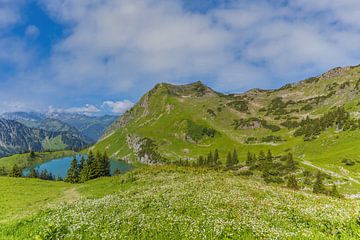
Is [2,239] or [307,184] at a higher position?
[2,239]

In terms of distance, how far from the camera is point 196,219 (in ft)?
61.9

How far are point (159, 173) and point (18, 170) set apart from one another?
7388 cm

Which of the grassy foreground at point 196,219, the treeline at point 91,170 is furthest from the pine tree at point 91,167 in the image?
the grassy foreground at point 196,219

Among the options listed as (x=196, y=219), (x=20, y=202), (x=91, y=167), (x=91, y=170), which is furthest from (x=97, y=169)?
(x=196, y=219)

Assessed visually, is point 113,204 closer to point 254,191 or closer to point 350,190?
point 254,191

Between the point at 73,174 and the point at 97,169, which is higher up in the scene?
the point at 97,169

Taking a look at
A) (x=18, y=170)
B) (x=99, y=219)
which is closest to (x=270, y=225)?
(x=99, y=219)

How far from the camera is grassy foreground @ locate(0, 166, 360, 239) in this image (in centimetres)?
1598

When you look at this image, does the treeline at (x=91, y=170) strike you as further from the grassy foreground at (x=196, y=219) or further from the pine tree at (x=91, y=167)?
the grassy foreground at (x=196, y=219)

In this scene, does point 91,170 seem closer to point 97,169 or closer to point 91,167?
point 91,167

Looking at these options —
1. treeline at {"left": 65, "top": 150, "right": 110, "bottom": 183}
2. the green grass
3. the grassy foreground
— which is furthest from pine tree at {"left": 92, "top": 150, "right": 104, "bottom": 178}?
the grassy foreground

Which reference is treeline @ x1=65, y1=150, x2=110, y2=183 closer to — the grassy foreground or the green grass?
the green grass

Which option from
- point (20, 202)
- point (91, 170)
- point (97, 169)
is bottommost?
point (91, 170)

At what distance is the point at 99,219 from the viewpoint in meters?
20.0
